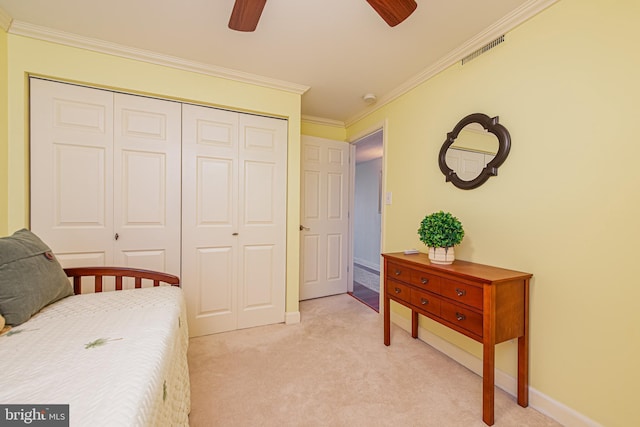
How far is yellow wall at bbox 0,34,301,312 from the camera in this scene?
1745 mm

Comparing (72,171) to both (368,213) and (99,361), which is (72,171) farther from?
(368,213)

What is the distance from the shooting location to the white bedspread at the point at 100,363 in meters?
0.65

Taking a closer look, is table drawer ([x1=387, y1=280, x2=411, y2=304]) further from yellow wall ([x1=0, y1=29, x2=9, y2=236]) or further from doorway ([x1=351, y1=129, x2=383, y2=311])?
yellow wall ([x1=0, y1=29, x2=9, y2=236])

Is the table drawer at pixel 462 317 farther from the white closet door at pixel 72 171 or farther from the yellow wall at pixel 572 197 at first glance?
the white closet door at pixel 72 171

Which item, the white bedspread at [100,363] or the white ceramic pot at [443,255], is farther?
the white ceramic pot at [443,255]

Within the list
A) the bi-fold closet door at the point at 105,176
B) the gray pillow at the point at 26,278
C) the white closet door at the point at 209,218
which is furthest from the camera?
the white closet door at the point at 209,218

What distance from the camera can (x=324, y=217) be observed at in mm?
3379

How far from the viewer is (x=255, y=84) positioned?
7.84ft

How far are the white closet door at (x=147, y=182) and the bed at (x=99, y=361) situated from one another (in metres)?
0.75

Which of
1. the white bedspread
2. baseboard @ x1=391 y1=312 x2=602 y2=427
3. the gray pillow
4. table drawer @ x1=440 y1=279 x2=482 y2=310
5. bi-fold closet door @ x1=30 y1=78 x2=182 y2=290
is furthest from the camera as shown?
bi-fold closet door @ x1=30 y1=78 x2=182 y2=290

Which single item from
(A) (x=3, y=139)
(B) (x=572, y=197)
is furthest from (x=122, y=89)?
(B) (x=572, y=197)

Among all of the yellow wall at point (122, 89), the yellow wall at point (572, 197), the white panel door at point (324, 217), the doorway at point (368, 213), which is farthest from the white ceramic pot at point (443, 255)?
the doorway at point (368, 213)

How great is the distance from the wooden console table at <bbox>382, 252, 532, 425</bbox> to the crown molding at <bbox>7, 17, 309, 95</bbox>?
2098mm

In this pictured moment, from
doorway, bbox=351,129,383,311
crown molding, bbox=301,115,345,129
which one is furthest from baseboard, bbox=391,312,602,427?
crown molding, bbox=301,115,345,129
